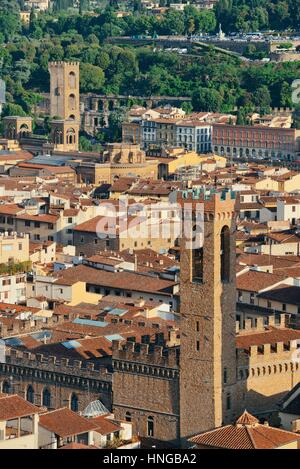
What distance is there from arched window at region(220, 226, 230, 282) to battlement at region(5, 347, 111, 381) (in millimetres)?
2650

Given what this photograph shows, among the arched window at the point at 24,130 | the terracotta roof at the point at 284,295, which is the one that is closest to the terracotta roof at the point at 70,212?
the terracotta roof at the point at 284,295

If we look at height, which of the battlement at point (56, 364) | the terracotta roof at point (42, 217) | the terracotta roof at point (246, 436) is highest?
the terracotta roof at point (246, 436)

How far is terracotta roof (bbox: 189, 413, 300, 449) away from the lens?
1180 inches

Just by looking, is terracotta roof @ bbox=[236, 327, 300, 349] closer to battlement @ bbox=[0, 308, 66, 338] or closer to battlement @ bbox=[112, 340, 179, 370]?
battlement @ bbox=[112, 340, 179, 370]

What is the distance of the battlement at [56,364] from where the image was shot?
34406 millimetres

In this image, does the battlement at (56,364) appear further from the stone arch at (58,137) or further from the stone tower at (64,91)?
the stone tower at (64,91)

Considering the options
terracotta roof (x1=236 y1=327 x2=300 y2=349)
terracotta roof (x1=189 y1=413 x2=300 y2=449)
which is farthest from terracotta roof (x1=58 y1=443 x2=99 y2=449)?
terracotta roof (x1=236 y1=327 x2=300 y2=349)

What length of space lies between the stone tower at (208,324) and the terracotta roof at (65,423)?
1798mm

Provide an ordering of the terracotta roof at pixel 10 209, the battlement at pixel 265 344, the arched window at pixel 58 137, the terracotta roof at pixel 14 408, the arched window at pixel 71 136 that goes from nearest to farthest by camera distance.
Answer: the terracotta roof at pixel 14 408, the battlement at pixel 265 344, the terracotta roof at pixel 10 209, the arched window at pixel 58 137, the arched window at pixel 71 136

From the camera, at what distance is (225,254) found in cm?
3319

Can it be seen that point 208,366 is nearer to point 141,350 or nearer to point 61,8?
point 141,350

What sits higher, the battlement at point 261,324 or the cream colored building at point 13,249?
the battlement at point 261,324
